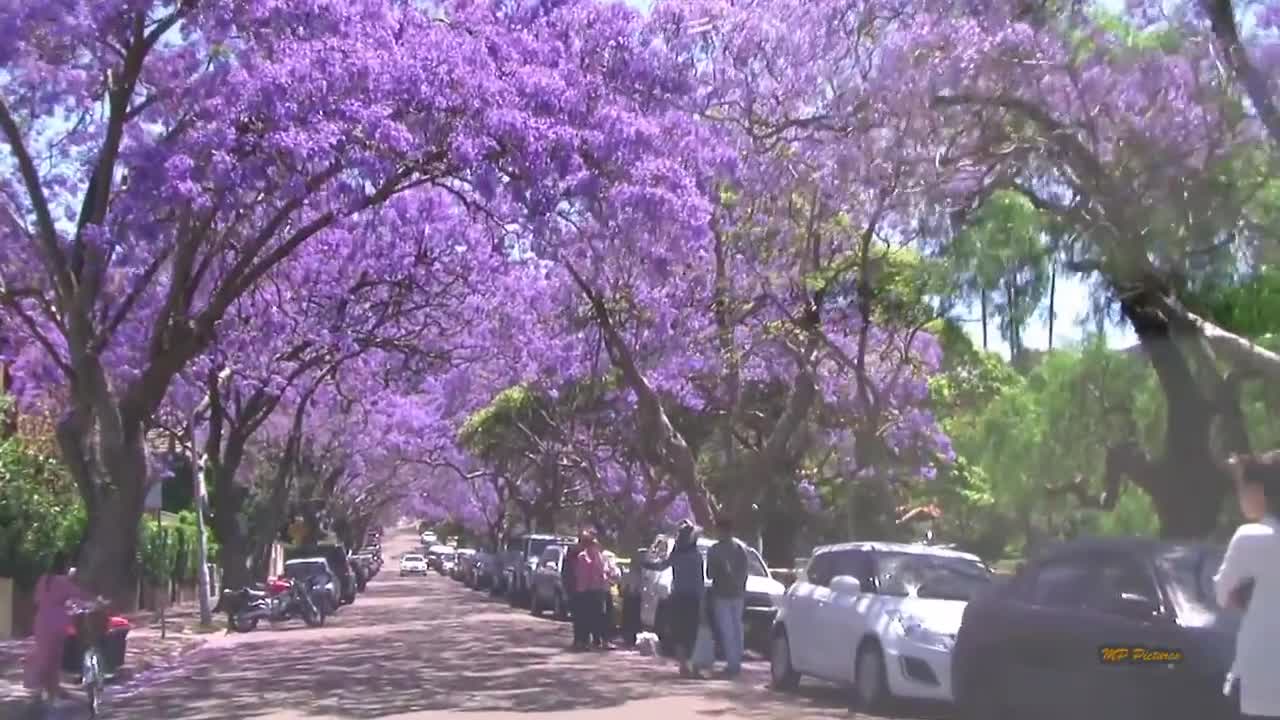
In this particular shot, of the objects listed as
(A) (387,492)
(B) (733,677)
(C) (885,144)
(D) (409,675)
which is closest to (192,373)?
(D) (409,675)

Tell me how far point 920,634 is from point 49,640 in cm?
852

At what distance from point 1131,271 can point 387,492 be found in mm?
66788

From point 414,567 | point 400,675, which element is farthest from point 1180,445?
point 414,567

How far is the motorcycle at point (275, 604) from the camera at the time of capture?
34844 mm

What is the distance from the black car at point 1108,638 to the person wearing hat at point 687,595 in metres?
7.56

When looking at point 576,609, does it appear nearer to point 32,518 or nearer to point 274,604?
point 32,518

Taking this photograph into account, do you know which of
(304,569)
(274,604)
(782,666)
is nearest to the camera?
(782,666)

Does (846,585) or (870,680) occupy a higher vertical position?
(846,585)

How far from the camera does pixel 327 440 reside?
48.4 meters

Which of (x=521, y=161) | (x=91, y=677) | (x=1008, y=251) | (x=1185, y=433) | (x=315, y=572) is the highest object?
(x=521, y=161)

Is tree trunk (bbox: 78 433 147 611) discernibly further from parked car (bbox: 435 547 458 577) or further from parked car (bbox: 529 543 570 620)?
parked car (bbox: 435 547 458 577)

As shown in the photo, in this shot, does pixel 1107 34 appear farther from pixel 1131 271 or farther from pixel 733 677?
pixel 733 677

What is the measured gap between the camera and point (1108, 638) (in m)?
11.1

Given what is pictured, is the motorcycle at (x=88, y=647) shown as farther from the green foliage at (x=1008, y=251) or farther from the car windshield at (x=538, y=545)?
the car windshield at (x=538, y=545)
